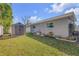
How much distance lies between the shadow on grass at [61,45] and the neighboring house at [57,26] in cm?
8

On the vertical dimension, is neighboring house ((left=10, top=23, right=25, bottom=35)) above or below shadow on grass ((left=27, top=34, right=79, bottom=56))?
above

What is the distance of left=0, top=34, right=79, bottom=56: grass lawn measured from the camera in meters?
2.88

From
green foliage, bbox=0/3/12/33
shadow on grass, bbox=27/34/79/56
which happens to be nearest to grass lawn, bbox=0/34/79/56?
shadow on grass, bbox=27/34/79/56

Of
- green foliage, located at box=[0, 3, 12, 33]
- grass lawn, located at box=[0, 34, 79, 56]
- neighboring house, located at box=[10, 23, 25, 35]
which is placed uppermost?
green foliage, located at box=[0, 3, 12, 33]

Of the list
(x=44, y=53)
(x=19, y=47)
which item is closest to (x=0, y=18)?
(x=19, y=47)

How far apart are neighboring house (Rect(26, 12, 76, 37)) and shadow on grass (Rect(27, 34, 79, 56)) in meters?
0.08

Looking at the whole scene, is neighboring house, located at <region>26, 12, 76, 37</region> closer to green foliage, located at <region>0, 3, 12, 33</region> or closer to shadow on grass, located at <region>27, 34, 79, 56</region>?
shadow on grass, located at <region>27, 34, 79, 56</region>

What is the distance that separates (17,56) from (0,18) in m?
0.55

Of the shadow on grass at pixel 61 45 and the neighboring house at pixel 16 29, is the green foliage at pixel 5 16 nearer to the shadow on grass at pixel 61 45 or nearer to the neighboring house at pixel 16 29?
the neighboring house at pixel 16 29

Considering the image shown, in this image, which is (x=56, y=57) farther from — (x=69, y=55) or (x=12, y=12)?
(x=12, y=12)

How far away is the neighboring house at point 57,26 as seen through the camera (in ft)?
9.50

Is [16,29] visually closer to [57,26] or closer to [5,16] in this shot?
[5,16]

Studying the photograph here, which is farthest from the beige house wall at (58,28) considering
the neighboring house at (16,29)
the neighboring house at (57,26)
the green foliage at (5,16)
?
the green foliage at (5,16)

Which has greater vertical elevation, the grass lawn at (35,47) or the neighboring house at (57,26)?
the neighboring house at (57,26)
